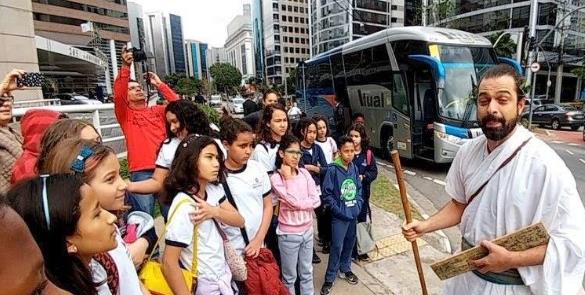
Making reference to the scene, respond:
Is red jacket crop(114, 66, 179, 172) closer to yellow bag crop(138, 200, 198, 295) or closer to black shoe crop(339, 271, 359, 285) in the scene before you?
yellow bag crop(138, 200, 198, 295)

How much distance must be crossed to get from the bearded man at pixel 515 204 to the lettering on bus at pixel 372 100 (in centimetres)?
795

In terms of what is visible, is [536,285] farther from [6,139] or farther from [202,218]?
[6,139]

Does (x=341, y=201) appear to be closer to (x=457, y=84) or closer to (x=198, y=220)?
(x=198, y=220)

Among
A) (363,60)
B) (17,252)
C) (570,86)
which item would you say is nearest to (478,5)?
(570,86)

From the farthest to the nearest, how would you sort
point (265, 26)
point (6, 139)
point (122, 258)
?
point (265, 26), point (6, 139), point (122, 258)

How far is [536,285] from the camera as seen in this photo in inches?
61.4

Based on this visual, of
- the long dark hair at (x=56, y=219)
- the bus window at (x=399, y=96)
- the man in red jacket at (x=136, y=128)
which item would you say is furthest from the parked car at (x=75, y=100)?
the long dark hair at (x=56, y=219)

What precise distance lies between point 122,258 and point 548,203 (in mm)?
1855

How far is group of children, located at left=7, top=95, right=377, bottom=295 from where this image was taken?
1.10 m

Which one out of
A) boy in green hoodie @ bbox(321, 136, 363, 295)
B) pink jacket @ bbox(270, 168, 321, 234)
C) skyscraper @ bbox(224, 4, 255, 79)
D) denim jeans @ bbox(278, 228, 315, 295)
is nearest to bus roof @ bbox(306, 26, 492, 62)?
boy in green hoodie @ bbox(321, 136, 363, 295)

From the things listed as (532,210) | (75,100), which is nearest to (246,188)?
(532,210)

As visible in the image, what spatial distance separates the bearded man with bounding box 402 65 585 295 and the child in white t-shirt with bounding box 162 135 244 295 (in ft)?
4.31

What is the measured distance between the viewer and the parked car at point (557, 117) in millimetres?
16844

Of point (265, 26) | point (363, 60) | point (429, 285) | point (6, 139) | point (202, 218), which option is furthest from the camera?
point (265, 26)
